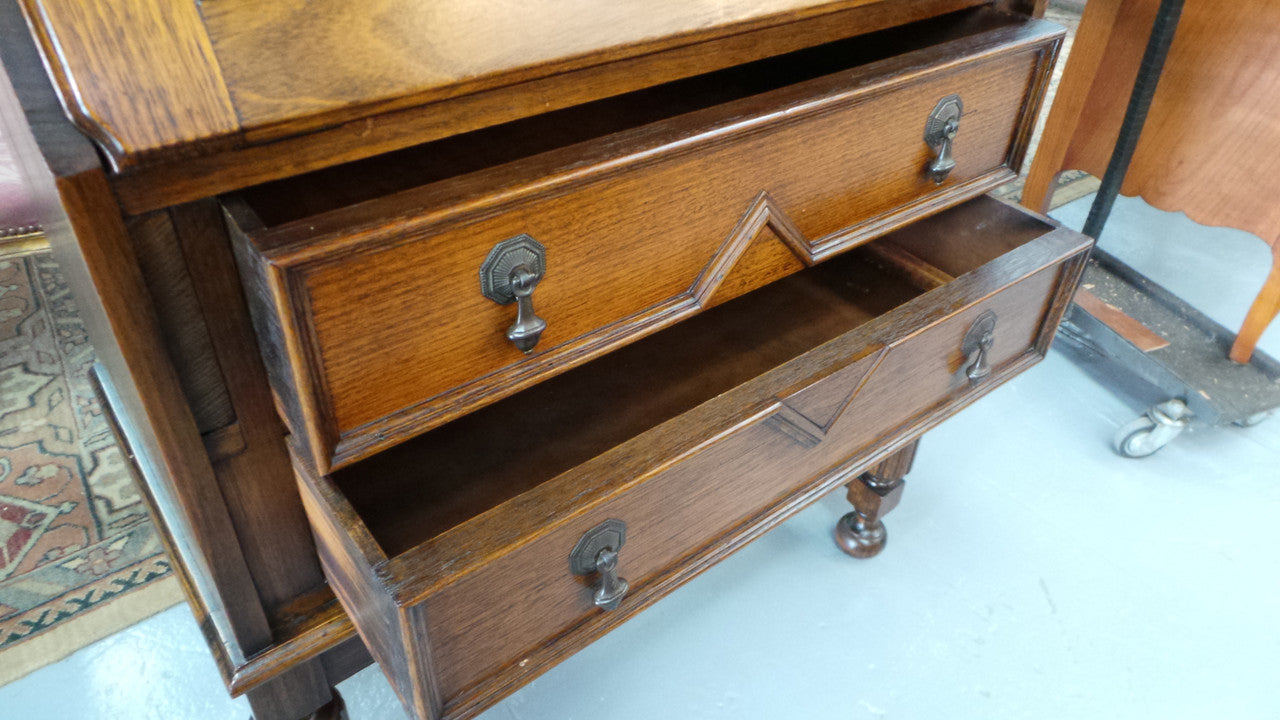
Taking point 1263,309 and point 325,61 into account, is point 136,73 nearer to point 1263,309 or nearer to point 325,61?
point 325,61

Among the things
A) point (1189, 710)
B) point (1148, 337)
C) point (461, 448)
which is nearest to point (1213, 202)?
point (1148, 337)

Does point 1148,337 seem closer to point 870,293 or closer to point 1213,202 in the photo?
point 1213,202

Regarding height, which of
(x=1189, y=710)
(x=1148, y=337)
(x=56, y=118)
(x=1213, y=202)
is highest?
(x=56, y=118)

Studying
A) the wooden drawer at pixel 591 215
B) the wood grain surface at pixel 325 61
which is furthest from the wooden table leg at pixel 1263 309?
the wood grain surface at pixel 325 61

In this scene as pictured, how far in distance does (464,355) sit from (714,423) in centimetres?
16

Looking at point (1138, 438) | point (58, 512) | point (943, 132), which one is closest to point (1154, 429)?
point (1138, 438)

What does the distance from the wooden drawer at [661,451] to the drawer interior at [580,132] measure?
16 centimetres

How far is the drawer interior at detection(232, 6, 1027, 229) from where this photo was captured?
45cm

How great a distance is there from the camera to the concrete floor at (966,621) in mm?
823

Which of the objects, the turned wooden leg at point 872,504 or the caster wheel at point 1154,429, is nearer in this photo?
the turned wooden leg at point 872,504

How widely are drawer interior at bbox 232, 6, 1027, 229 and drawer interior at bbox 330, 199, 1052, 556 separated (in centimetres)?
17

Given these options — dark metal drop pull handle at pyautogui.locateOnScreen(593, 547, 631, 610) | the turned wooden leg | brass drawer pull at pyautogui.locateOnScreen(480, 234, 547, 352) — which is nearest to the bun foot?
the turned wooden leg

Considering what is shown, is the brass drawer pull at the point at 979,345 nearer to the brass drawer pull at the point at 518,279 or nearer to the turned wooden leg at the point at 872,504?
the turned wooden leg at the point at 872,504

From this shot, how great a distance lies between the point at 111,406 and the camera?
0.70 m
